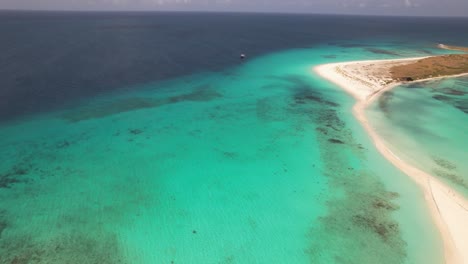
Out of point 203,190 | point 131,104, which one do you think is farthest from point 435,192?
point 131,104

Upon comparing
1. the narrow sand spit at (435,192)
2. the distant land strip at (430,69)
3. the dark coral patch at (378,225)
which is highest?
the distant land strip at (430,69)

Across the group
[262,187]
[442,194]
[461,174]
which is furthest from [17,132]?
[461,174]

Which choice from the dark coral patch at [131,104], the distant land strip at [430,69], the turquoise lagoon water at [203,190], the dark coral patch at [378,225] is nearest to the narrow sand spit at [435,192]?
the turquoise lagoon water at [203,190]

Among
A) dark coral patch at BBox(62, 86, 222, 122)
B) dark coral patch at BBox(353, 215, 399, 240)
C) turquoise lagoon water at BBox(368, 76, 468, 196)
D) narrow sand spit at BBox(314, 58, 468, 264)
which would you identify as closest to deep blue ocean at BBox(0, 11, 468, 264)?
dark coral patch at BBox(353, 215, 399, 240)

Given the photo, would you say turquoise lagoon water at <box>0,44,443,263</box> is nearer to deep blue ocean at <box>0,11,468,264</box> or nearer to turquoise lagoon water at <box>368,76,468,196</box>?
deep blue ocean at <box>0,11,468,264</box>

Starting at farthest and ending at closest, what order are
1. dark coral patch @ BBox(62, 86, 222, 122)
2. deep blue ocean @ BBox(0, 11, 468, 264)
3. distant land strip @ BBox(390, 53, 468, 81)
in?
distant land strip @ BBox(390, 53, 468, 81), dark coral patch @ BBox(62, 86, 222, 122), deep blue ocean @ BBox(0, 11, 468, 264)

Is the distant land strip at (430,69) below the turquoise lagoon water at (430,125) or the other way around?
the other way around

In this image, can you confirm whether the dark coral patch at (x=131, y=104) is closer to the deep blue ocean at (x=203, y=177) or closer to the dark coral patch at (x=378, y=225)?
the deep blue ocean at (x=203, y=177)
